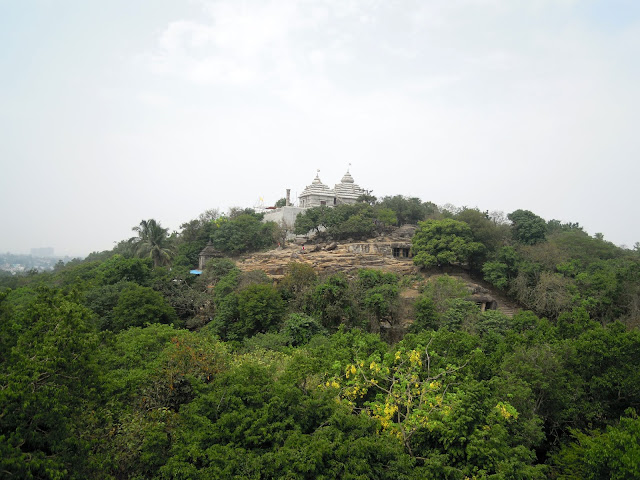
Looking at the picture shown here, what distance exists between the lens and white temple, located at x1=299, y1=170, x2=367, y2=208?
39.3m

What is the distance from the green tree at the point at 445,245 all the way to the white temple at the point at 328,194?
15068mm

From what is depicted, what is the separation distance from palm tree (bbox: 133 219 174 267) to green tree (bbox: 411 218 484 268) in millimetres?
16176

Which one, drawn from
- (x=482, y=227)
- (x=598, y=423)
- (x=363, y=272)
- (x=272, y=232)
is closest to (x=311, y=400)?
(x=598, y=423)

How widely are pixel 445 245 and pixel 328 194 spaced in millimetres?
17411

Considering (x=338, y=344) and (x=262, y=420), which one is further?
(x=338, y=344)

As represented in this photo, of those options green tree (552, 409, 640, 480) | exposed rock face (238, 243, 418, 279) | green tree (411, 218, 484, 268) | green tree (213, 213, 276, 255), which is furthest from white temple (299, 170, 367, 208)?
green tree (552, 409, 640, 480)

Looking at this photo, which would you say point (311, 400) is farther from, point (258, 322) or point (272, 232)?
point (272, 232)

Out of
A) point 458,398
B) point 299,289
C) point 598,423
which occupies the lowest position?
point 598,423

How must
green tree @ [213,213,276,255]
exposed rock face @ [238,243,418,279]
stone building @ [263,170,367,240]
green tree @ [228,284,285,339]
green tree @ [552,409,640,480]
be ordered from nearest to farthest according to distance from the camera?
green tree @ [552,409,640,480] → green tree @ [228,284,285,339] → exposed rock face @ [238,243,418,279] → green tree @ [213,213,276,255] → stone building @ [263,170,367,240]

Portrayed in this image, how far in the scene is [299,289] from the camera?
19.3 m

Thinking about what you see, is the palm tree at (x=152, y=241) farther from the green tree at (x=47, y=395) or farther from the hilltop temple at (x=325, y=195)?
the green tree at (x=47, y=395)

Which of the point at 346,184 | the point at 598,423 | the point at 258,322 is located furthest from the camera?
the point at 346,184

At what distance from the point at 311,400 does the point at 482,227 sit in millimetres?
20458

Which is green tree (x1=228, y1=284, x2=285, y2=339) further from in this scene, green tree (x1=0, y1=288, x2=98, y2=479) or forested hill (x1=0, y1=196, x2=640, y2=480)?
green tree (x1=0, y1=288, x2=98, y2=479)
